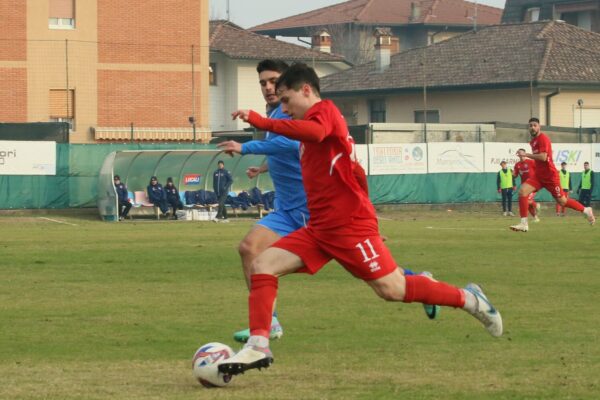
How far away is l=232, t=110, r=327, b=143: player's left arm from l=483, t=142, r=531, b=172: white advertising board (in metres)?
39.4

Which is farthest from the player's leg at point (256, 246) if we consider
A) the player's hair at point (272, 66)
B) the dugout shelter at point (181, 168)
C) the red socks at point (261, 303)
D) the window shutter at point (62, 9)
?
the window shutter at point (62, 9)

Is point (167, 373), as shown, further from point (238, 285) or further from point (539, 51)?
point (539, 51)

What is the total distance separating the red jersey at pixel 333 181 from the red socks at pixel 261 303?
1.67 ft

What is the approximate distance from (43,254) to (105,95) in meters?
31.0

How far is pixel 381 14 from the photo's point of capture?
110 metres

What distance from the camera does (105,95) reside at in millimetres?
52625

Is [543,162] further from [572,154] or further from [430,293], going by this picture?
[572,154]

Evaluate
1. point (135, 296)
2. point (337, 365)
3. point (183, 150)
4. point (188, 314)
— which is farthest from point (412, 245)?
point (183, 150)

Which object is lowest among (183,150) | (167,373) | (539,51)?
(167,373)

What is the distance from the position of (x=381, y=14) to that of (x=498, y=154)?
209ft

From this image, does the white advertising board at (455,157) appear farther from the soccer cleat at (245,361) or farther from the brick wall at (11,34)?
the soccer cleat at (245,361)

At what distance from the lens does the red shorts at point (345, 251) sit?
8547 millimetres

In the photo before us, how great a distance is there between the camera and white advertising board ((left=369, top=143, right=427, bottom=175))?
146 ft

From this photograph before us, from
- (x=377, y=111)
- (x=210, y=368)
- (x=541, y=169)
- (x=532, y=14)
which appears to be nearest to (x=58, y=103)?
(x=377, y=111)
